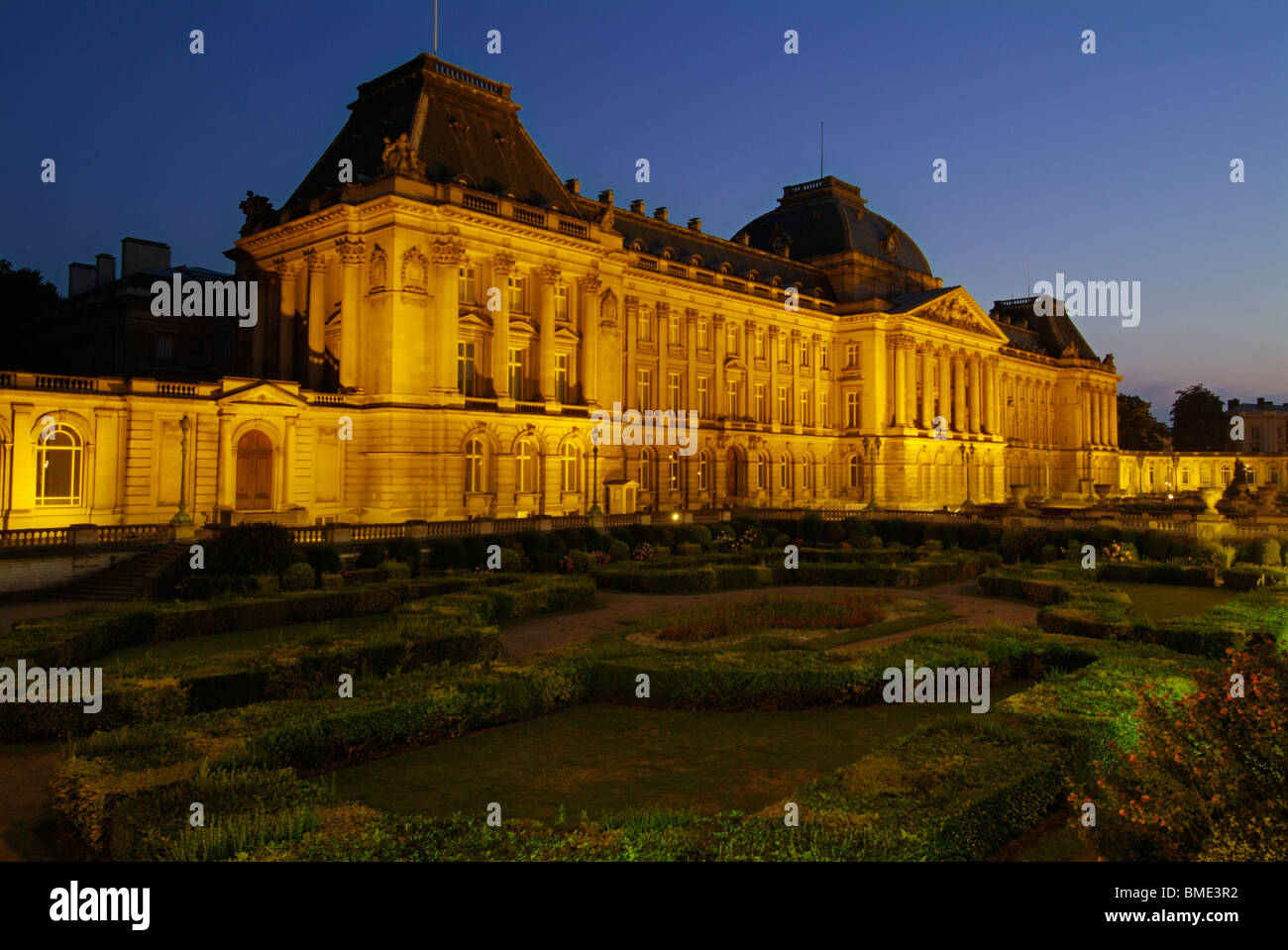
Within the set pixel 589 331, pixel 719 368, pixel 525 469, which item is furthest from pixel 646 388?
pixel 525 469

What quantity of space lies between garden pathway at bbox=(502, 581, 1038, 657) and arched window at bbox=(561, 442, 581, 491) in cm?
1744

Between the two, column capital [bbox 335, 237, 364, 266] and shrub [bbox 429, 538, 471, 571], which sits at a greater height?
column capital [bbox 335, 237, 364, 266]

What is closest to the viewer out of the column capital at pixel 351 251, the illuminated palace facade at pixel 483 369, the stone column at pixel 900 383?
the illuminated palace facade at pixel 483 369

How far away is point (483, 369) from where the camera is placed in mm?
43406

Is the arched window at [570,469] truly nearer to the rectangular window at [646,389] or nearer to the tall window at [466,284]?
the tall window at [466,284]

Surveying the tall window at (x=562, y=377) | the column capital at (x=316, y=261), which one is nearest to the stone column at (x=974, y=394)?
the tall window at (x=562, y=377)

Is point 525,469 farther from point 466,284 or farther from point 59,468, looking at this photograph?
point 59,468

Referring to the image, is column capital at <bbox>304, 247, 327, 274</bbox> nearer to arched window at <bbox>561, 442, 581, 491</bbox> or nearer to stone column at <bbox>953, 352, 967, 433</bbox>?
arched window at <bbox>561, 442, 581, 491</bbox>

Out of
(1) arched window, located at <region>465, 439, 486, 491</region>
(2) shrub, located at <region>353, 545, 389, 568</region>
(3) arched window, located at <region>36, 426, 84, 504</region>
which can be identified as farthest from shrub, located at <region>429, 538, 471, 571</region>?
(3) arched window, located at <region>36, 426, 84, 504</region>

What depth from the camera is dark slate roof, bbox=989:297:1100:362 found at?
3893 inches

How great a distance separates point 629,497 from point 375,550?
19.8 meters

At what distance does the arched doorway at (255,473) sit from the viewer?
36875 millimetres

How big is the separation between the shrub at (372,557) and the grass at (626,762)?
→ 1625 centimetres

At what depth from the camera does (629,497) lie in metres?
47.3
